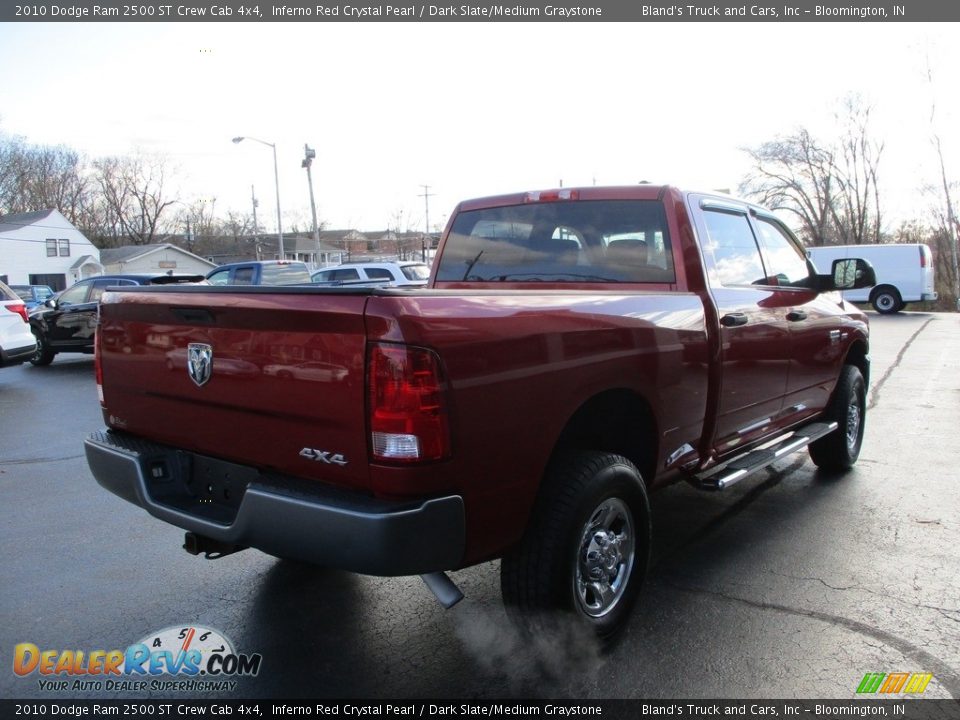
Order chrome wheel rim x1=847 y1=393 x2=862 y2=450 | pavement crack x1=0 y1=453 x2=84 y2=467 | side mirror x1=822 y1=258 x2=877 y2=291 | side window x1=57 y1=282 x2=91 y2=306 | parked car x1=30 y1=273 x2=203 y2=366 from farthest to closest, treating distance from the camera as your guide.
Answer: side window x1=57 y1=282 x2=91 y2=306, parked car x1=30 y1=273 x2=203 y2=366, pavement crack x1=0 y1=453 x2=84 y2=467, chrome wheel rim x1=847 y1=393 x2=862 y2=450, side mirror x1=822 y1=258 x2=877 y2=291

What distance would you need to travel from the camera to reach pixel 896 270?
2328cm

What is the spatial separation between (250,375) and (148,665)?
4.58 feet

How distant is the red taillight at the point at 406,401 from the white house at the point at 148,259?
68.5 m

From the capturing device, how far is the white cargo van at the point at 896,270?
75.5 feet

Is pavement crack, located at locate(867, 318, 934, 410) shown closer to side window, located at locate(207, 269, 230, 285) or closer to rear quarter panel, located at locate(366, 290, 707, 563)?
rear quarter panel, located at locate(366, 290, 707, 563)

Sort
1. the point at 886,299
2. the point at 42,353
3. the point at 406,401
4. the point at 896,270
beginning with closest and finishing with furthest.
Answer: the point at 406,401
the point at 42,353
the point at 896,270
the point at 886,299

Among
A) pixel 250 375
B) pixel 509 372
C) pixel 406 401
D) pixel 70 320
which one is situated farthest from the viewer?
pixel 70 320

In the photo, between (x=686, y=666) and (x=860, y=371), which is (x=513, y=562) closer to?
(x=686, y=666)

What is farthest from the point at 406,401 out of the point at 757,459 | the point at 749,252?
the point at 749,252

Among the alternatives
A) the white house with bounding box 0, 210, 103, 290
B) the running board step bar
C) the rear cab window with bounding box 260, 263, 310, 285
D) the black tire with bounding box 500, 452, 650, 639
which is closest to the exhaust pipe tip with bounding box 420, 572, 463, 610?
the black tire with bounding box 500, 452, 650, 639

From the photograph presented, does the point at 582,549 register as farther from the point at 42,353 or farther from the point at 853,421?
the point at 42,353

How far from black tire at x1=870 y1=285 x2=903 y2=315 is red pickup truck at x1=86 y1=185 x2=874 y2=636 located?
2245cm

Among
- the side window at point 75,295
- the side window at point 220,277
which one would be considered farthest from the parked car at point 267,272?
the side window at point 75,295

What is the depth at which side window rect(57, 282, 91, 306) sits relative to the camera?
13.9 metres
